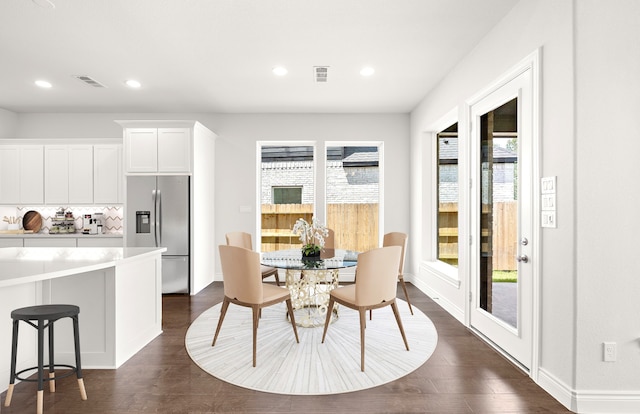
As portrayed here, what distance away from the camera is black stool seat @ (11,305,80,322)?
6.82ft

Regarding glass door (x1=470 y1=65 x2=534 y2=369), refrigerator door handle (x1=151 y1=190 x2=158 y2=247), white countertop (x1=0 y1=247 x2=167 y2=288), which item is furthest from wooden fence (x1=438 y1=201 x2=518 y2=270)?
refrigerator door handle (x1=151 y1=190 x2=158 y2=247)

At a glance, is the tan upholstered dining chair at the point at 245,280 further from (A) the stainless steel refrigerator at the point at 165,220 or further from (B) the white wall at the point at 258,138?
(B) the white wall at the point at 258,138

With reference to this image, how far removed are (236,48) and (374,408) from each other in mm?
3226

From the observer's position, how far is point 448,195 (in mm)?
4781

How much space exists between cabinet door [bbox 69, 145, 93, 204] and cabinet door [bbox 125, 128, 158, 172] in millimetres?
747

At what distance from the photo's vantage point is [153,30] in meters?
3.04

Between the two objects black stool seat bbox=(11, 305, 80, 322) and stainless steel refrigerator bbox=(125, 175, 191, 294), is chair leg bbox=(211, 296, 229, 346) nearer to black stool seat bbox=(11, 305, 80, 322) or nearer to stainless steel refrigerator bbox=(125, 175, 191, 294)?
black stool seat bbox=(11, 305, 80, 322)

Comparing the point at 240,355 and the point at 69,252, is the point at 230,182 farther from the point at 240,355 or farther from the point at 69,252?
the point at 240,355

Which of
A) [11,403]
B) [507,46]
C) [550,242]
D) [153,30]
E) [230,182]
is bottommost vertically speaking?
[11,403]

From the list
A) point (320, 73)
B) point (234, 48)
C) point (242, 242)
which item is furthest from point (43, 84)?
point (320, 73)

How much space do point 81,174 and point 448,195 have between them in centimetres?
529
